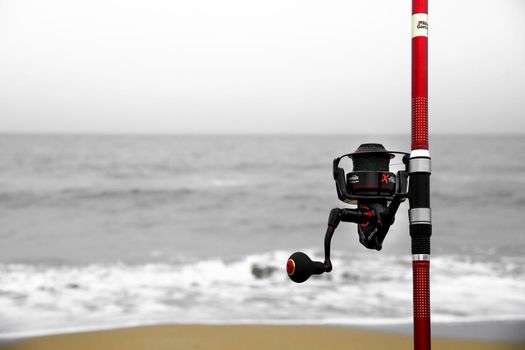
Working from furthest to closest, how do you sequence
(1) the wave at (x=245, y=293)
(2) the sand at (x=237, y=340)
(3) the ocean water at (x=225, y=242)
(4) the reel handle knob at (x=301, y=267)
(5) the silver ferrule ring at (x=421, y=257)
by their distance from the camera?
(3) the ocean water at (x=225, y=242) < (1) the wave at (x=245, y=293) < (2) the sand at (x=237, y=340) < (4) the reel handle knob at (x=301, y=267) < (5) the silver ferrule ring at (x=421, y=257)

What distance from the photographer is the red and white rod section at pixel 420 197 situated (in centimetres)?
227

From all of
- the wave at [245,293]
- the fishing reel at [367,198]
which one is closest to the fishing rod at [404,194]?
the fishing reel at [367,198]

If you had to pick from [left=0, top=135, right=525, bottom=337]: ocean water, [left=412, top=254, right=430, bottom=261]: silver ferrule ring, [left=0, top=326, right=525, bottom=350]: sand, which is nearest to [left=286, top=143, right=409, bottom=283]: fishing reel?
[left=0, top=135, right=525, bottom=337]: ocean water

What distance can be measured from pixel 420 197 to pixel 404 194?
0.52 ft

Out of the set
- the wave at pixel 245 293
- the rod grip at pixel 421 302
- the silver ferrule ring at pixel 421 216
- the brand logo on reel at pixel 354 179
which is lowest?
the wave at pixel 245 293

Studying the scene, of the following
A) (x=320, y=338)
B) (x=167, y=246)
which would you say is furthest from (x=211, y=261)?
(x=320, y=338)

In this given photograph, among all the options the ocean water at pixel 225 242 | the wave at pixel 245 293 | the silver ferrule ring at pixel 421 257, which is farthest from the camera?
the ocean water at pixel 225 242

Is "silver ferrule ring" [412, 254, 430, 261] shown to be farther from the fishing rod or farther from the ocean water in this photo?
the ocean water

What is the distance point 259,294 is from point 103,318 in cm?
194

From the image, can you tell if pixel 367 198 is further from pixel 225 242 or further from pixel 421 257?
pixel 225 242

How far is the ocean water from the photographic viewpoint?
278 inches

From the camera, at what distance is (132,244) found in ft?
43.2

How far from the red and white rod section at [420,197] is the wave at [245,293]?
12.3 feet

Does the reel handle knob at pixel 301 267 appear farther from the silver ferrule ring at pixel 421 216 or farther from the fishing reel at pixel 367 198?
the silver ferrule ring at pixel 421 216
